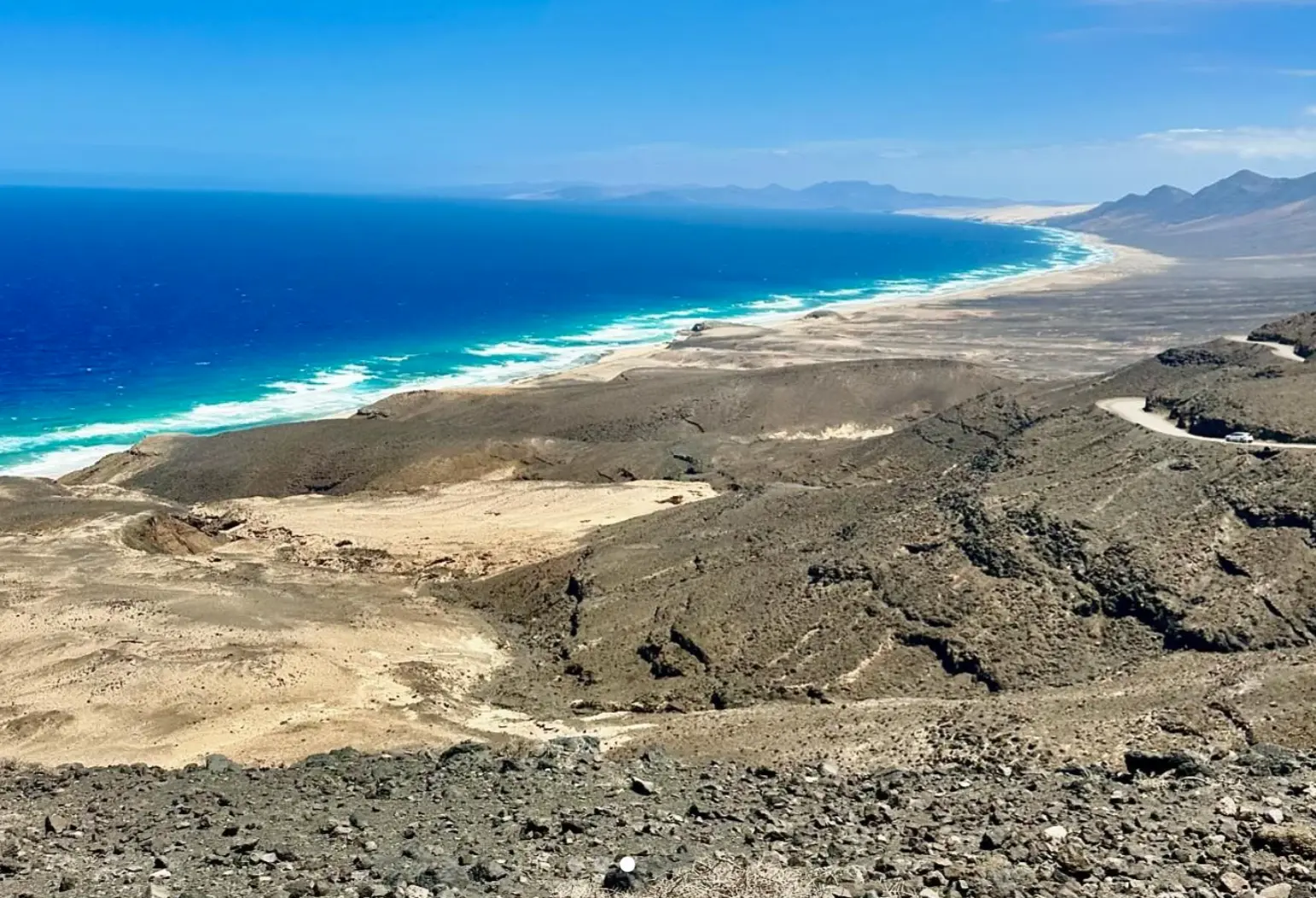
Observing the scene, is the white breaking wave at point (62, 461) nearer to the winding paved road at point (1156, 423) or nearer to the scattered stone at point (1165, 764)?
the winding paved road at point (1156, 423)

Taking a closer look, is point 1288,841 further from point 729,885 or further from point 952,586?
point 952,586

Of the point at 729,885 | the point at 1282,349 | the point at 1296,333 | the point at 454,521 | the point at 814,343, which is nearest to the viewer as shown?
the point at 729,885

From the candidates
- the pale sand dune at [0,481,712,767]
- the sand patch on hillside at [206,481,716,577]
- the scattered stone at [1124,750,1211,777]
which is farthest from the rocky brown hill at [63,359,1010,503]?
the scattered stone at [1124,750,1211,777]

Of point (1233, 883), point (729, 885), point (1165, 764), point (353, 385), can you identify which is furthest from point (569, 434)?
point (1233, 883)

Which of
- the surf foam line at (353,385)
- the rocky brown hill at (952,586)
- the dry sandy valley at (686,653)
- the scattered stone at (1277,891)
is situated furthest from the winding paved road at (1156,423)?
the surf foam line at (353,385)

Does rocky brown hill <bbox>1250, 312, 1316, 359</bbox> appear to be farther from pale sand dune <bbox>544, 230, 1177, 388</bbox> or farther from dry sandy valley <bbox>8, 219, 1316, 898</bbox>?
pale sand dune <bbox>544, 230, 1177, 388</bbox>
